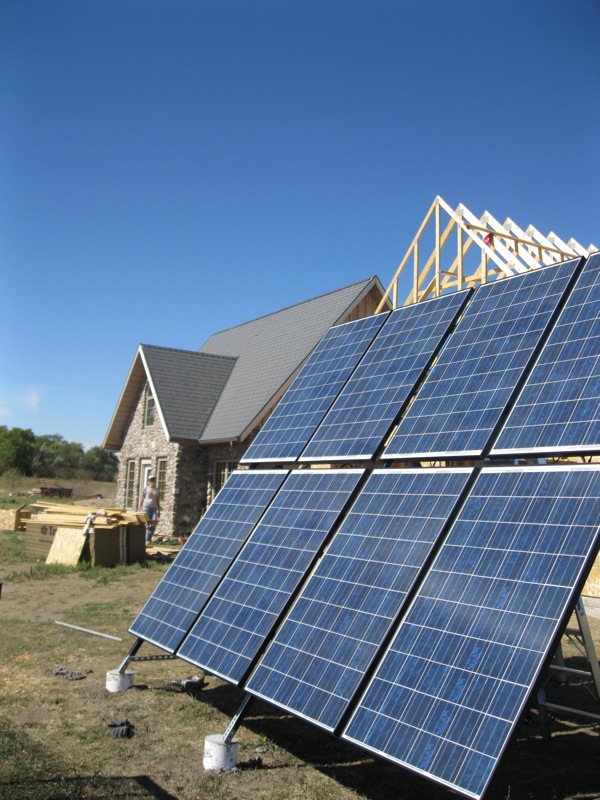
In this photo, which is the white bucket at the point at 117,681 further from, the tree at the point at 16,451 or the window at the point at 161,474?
the tree at the point at 16,451

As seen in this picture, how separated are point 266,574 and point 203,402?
1900 cm

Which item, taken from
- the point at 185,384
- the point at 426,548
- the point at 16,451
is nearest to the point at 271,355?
the point at 185,384

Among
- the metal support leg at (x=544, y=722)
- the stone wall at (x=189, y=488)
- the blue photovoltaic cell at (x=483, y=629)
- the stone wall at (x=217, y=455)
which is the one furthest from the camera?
the stone wall at (x=189, y=488)

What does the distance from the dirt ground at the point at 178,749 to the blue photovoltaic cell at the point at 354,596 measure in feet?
2.67

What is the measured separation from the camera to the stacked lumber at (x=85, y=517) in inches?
698

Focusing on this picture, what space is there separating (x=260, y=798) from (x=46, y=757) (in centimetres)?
184

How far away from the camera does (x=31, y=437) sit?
73.2 metres

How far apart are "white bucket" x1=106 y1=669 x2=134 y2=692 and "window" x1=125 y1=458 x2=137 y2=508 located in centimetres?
1922

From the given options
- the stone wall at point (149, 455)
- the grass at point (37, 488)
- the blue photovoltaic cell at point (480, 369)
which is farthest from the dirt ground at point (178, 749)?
the grass at point (37, 488)

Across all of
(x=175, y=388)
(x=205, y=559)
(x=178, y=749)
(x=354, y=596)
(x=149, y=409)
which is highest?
(x=175, y=388)

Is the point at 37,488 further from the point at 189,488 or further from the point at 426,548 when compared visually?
the point at 426,548

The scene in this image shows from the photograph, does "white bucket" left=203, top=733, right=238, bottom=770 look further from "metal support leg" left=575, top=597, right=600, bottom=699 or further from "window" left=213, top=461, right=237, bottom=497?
"window" left=213, top=461, right=237, bottom=497

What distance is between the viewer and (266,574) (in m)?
6.63

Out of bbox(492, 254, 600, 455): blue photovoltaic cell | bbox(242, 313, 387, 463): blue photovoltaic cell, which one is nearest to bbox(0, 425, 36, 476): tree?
bbox(242, 313, 387, 463): blue photovoltaic cell
